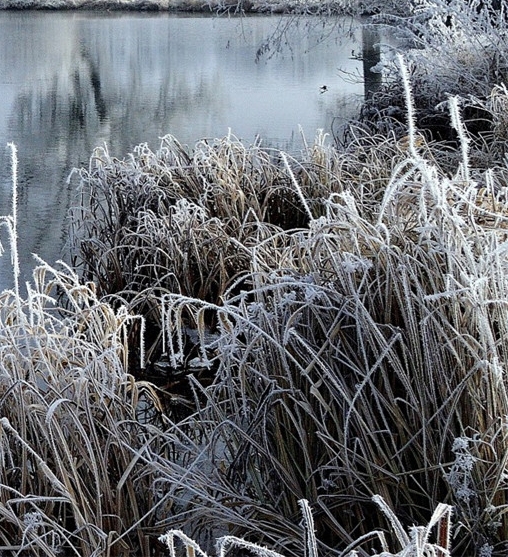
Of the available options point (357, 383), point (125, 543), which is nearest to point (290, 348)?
point (357, 383)

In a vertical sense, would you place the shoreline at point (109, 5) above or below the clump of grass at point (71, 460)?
above

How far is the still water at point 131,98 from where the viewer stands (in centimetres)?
678

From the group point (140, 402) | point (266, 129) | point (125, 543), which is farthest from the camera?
point (266, 129)

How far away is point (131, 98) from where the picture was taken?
435 inches

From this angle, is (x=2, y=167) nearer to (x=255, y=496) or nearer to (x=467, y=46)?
(x=467, y=46)

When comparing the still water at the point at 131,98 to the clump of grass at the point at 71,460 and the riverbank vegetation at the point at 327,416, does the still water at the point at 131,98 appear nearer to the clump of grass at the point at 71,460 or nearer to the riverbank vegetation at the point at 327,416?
the clump of grass at the point at 71,460

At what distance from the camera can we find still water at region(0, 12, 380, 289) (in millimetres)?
6777

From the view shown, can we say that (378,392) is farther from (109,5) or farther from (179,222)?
(109,5)

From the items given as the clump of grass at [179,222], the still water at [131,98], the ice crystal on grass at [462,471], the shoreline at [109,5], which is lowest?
the still water at [131,98]

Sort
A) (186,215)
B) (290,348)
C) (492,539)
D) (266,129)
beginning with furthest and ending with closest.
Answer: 1. (266,129)
2. (186,215)
3. (290,348)
4. (492,539)

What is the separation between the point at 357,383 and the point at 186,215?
78.2 inches

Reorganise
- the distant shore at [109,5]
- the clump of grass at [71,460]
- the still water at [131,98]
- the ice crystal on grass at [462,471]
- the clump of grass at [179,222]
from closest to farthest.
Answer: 1. the ice crystal on grass at [462,471]
2. the clump of grass at [71,460]
3. the clump of grass at [179,222]
4. the still water at [131,98]
5. the distant shore at [109,5]

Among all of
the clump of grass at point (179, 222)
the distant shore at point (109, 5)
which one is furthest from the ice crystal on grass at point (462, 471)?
the distant shore at point (109, 5)

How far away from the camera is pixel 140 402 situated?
2.96m
